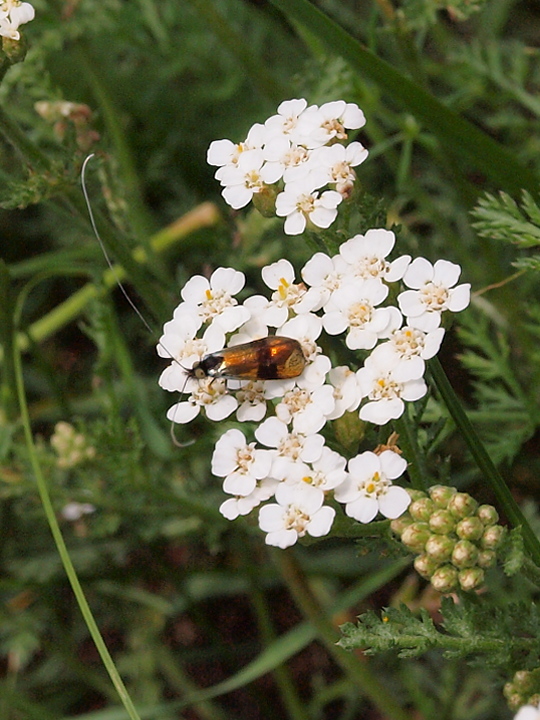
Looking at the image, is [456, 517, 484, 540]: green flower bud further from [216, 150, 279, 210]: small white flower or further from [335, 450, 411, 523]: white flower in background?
[216, 150, 279, 210]: small white flower

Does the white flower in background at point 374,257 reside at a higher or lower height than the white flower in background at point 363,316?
higher

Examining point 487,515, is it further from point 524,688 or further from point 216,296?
point 216,296

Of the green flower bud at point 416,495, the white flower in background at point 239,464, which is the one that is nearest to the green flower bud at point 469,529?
the green flower bud at point 416,495

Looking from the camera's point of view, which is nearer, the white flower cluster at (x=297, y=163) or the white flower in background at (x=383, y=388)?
the white flower in background at (x=383, y=388)

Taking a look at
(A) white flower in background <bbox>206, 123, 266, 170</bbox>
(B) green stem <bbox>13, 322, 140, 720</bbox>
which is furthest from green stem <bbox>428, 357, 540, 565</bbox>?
(B) green stem <bbox>13, 322, 140, 720</bbox>

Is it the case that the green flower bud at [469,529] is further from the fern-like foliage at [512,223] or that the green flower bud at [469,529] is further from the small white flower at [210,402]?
the fern-like foliage at [512,223]

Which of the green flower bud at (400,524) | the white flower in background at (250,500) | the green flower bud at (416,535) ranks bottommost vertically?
the green flower bud at (416,535)

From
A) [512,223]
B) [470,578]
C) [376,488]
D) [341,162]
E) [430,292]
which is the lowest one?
[470,578]

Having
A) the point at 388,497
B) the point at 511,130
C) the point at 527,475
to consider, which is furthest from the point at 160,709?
the point at 511,130

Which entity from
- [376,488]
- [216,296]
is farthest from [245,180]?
[376,488]
